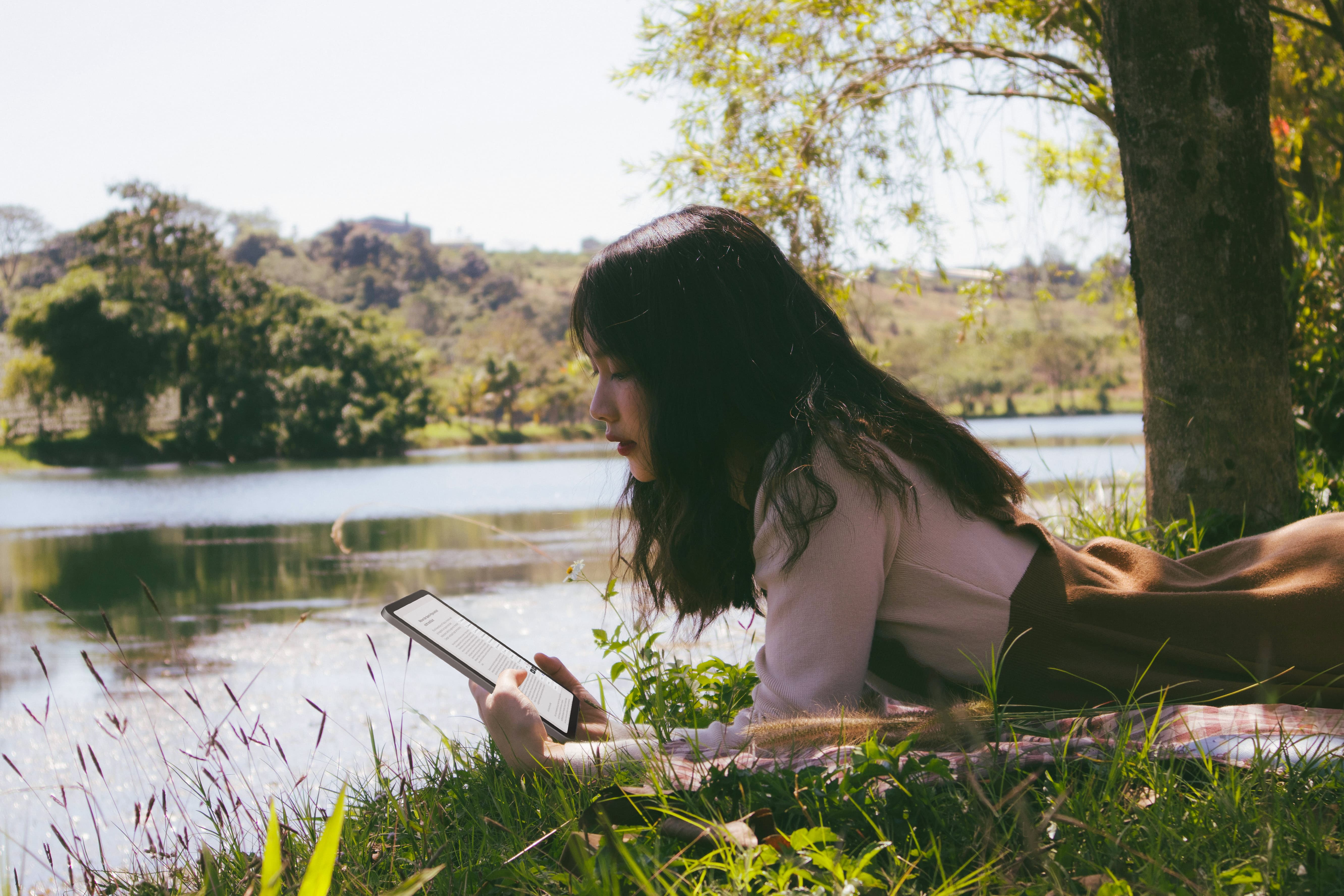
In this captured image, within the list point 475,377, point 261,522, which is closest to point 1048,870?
point 261,522

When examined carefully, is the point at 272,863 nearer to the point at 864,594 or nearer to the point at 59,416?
the point at 864,594

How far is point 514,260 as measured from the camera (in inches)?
3585

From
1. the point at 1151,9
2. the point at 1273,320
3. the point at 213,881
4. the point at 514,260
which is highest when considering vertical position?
the point at 514,260

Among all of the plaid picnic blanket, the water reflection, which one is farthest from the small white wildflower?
the water reflection

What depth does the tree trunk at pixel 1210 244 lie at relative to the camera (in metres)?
2.55

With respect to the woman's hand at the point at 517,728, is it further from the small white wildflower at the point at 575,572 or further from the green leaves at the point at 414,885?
the green leaves at the point at 414,885

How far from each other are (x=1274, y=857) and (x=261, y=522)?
47.4 feet

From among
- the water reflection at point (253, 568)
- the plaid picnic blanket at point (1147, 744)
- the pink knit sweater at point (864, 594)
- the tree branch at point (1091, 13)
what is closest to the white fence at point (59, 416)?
the water reflection at point (253, 568)

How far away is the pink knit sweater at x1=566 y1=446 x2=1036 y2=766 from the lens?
135 centimetres

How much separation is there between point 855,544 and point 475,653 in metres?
0.78

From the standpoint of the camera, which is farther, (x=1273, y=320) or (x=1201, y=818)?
(x=1273, y=320)

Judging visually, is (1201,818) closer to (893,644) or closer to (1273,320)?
(893,644)

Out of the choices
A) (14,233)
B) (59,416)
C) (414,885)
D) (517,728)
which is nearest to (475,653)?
(517,728)

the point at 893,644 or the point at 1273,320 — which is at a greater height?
the point at 1273,320
